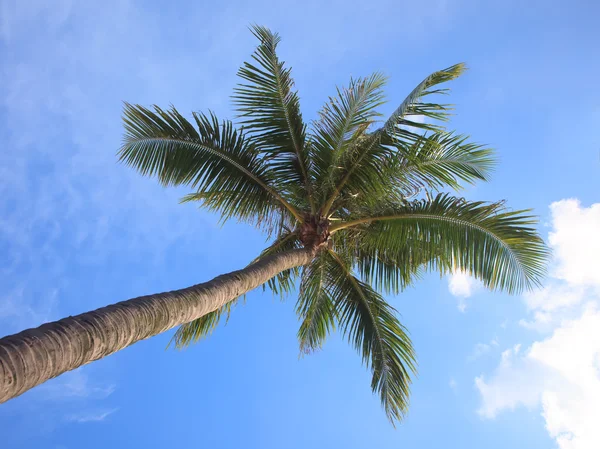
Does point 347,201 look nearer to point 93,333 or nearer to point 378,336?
point 378,336

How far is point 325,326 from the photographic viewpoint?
9070 mm

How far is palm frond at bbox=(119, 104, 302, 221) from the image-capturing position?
7.46 meters

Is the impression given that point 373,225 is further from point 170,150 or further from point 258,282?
point 170,150

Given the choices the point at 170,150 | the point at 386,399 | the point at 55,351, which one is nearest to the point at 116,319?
the point at 55,351

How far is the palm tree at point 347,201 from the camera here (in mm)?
7074

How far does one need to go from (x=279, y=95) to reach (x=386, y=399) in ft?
17.7

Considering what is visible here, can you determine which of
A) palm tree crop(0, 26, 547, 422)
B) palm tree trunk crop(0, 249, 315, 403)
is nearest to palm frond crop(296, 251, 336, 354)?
palm tree crop(0, 26, 547, 422)

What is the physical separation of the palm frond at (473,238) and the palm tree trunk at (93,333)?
131 inches

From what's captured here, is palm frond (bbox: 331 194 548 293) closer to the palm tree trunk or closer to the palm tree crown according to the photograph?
the palm tree crown

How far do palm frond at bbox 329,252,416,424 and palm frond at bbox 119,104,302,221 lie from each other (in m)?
2.17

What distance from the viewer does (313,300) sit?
8828 millimetres

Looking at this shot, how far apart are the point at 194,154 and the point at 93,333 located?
14.6 ft

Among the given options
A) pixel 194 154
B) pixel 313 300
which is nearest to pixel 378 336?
pixel 313 300

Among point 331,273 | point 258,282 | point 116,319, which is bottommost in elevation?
point 116,319
